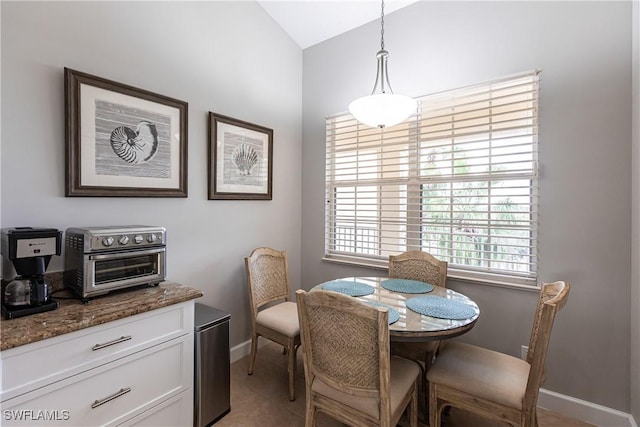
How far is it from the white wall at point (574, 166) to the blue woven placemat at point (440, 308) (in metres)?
0.58

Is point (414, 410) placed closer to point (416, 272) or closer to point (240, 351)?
point (416, 272)

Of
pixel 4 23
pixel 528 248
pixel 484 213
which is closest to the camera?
pixel 4 23

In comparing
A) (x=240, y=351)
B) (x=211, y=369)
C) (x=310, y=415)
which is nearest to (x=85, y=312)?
(x=211, y=369)

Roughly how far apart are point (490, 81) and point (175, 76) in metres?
2.35

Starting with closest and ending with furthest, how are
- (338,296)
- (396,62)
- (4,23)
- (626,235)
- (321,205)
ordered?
1. (338,296)
2. (4,23)
3. (626,235)
4. (396,62)
5. (321,205)

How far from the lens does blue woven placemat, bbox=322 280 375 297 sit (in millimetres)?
2039

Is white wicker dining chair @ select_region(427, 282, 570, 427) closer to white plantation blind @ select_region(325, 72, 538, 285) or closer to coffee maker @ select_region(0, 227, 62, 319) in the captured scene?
white plantation blind @ select_region(325, 72, 538, 285)

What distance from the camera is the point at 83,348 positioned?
4.24ft

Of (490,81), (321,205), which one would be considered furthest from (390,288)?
(490,81)

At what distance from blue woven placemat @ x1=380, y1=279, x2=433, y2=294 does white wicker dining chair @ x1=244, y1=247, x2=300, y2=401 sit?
0.76m

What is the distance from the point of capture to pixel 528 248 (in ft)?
6.86

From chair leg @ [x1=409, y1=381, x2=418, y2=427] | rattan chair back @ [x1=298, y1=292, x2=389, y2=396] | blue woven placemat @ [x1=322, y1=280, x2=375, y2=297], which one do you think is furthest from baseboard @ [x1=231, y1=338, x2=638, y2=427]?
rattan chair back @ [x1=298, y1=292, x2=389, y2=396]

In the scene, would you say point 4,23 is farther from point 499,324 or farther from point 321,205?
point 499,324

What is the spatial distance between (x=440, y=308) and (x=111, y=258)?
6.11 ft
